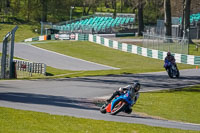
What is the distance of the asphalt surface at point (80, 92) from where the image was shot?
14.6 metres

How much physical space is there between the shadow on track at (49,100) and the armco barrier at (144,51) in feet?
69.5

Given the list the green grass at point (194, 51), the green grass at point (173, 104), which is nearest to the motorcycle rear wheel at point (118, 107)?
the green grass at point (173, 104)

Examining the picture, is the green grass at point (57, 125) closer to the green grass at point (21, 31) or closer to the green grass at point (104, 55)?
the green grass at point (104, 55)

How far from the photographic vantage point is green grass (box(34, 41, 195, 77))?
127ft

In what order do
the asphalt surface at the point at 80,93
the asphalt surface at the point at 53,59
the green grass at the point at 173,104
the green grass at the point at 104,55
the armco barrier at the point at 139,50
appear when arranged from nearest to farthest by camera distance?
the asphalt surface at the point at 80,93
the green grass at the point at 173,104
the armco barrier at the point at 139,50
the green grass at the point at 104,55
the asphalt surface at the point at 53,59

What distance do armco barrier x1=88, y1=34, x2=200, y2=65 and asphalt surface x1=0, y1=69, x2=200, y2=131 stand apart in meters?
7.03


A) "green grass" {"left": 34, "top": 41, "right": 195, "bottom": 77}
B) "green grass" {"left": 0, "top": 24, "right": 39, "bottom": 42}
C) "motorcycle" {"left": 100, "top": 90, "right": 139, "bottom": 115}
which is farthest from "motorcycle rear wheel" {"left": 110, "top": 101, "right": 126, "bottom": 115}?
"green grass" {"left": 0, "top": 24, "right": 39, "bottom": 42}

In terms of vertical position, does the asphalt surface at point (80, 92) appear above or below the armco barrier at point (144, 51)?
below

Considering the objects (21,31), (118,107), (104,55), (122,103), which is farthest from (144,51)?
(21,31)

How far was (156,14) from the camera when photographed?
83.4 metres

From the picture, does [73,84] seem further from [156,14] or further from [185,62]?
[156,14]

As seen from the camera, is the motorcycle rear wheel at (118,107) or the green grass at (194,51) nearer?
the motorcycle rear wheel at (118,107)

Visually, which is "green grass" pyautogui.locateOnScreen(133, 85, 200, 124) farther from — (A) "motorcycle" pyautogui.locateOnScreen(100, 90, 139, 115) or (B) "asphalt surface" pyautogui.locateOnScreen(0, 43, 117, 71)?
(B) "asphalt surface" pyautogui.locateOnScreen(0, 43, 117, 71)

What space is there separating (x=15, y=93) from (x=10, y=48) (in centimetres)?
966
